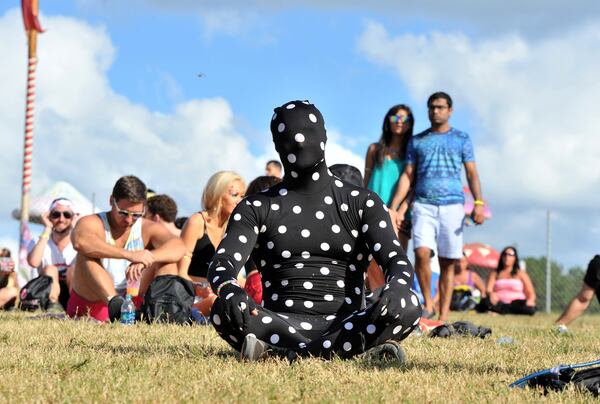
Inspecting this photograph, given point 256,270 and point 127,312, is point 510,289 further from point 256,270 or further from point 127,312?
point 127,312

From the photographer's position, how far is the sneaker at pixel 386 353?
17.8ft

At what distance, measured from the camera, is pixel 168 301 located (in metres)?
8.80

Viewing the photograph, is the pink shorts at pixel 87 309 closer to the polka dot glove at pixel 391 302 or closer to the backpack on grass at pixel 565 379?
the polka dot glove at pixel 391 302

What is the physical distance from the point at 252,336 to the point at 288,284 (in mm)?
492

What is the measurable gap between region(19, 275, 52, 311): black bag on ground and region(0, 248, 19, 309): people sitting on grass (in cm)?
66

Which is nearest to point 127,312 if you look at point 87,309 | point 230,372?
point 87,309

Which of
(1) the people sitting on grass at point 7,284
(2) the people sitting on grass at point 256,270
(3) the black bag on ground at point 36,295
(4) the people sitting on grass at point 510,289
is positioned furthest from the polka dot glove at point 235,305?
(4) the people sitting on grass at point 510,289

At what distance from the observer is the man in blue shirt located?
35.6 feet

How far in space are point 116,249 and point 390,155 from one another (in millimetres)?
3664

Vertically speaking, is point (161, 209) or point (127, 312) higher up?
point (161, 209)

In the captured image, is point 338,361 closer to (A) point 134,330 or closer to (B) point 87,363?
(B) point 87,363

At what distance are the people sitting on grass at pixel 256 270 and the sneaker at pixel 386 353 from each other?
3.20m

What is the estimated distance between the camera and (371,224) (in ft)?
18.5

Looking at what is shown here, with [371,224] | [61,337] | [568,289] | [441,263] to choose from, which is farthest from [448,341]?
[568,289]
